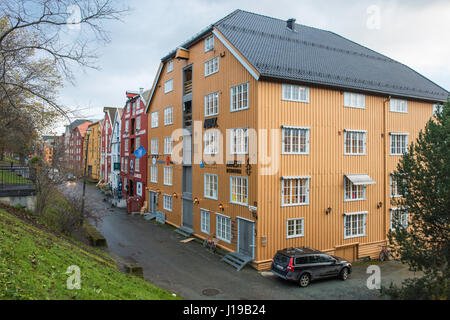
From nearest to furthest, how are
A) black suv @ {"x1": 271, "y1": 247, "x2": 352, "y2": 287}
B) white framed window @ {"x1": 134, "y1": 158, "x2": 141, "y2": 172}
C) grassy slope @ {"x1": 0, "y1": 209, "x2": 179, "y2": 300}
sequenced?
1. grassy slope @ {"x1": 0, "y1": 209, "x2": 179, "y2": 300}
2. black suv @ {"x1": 271, "y1": 247, "x2": 352, "y2": 287}
3. white framed window @ {"x1": 134, "y1": 158, "x2": 141, "y2": 172}

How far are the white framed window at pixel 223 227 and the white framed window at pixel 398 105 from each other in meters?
14.9

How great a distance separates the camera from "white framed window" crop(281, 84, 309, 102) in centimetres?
1900

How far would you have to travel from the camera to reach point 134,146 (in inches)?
1635

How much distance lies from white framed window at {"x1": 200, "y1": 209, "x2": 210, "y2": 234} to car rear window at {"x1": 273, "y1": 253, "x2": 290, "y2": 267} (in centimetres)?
800

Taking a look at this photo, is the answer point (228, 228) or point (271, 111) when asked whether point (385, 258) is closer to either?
point (228, 228)

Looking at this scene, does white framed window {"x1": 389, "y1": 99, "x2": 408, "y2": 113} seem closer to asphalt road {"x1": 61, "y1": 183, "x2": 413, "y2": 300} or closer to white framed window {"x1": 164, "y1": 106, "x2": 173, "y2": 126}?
asphalt road {"x1": 61, "y1": 183, "x2": 413, "y2": 300}

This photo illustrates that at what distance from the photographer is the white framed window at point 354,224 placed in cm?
2120

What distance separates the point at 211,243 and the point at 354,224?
1004 centimetres

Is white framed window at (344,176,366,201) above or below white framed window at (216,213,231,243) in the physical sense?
above

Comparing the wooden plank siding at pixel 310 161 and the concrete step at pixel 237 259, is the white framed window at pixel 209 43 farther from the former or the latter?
the concrete step at pixel 237 259

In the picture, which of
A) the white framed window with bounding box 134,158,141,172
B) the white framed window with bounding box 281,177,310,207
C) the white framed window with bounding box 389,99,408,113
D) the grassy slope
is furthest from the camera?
the white framed window with bounding box 134,158,141,172

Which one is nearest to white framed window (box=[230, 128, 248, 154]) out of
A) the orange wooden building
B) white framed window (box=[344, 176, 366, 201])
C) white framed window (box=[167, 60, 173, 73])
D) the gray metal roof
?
the orange wooden building

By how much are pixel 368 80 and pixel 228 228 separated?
1469cm
